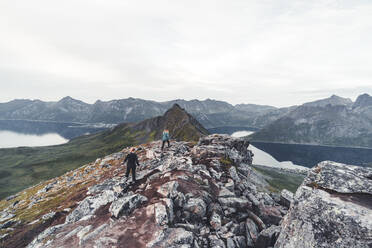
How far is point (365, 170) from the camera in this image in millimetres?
13492

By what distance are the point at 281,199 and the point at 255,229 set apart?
1047 cm

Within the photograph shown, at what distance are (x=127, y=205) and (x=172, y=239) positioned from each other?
6.13 metres

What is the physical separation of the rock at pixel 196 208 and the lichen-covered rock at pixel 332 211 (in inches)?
256

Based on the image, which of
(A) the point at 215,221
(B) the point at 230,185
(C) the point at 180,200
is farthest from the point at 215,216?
(B) the point at 230,185

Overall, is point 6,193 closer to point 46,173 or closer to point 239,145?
point 46,173

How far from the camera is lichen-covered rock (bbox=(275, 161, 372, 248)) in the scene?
9.54 meters

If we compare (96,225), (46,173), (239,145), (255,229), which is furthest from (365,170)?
(46,173)

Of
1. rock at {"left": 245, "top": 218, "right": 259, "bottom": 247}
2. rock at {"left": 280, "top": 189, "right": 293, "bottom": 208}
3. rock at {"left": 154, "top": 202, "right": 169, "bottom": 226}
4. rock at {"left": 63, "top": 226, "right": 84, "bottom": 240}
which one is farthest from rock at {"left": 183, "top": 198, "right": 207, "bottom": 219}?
rock at {"left": 280, "top": 189, "right": 293, "bottom": 208}

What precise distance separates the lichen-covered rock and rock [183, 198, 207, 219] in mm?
6491

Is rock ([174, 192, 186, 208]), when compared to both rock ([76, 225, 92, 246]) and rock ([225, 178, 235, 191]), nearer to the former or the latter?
rock ([225, 178, 235, 191])

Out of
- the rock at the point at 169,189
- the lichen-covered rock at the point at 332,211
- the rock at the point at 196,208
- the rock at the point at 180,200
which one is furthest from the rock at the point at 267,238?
the rock at the point at 169,189

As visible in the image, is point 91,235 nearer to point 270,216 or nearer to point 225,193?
point 225,193

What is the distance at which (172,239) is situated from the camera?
508 inches

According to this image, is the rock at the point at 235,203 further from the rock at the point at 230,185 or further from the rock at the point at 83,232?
the rock at the point at 83,232
